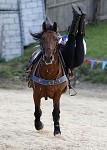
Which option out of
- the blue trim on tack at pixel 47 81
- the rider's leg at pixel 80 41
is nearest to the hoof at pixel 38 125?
the blue trim on tack at pixel 47 81

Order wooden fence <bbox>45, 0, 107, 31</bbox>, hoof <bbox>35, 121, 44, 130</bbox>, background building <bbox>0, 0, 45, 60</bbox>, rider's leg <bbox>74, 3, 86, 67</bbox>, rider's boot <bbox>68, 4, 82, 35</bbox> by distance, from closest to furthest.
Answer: rider's boot <bbox>68, 4, 82, 35</bbox>
rider's leg <bbox>74, 3, 86, 67</bbox>
hoof <bbox>35, 121, 44, 130</bbox>
background building <bbox>0, 0, 45, 60</bbox>
wooden fence <bbox>45, 0, 107, 31</bbox>

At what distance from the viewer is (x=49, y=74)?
760cm

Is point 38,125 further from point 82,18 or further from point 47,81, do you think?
point 82,18

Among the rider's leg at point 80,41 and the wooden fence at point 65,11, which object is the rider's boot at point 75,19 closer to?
the rider's leg at point 80,41

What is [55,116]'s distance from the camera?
8.02m

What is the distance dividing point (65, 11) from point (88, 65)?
14.4 feet

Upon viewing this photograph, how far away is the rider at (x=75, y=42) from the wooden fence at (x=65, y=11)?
426 inches

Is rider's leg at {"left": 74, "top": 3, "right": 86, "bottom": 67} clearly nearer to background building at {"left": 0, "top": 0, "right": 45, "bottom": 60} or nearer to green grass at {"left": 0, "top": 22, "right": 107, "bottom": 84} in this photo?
green grass at {"left": 0, "top": 22, "right": 107, "bottom": 84}

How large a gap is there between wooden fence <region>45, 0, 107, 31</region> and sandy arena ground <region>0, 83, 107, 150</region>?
5.07 metres

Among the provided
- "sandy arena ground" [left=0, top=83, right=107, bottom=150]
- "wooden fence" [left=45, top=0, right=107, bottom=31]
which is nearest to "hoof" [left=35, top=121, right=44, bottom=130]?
"sandy arena ground" [left=0, top=83, right=107, bottom=150]

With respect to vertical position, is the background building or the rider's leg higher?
the rider's leg

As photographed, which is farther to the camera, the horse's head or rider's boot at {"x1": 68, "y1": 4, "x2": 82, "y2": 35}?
rider's boot at {"x1": 68, "y1": 4, "x2": 82, "y2": 35}

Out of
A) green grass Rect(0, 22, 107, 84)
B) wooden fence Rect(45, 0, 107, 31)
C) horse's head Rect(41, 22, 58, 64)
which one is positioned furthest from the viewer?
wooden fence Rect(45, 0, 107, 31)

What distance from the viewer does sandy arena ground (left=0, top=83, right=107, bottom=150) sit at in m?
7.95
